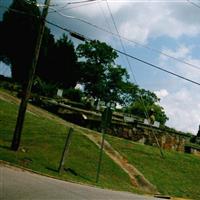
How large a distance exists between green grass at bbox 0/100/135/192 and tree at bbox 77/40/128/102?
6018 cm

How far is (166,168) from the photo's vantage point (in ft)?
96.5

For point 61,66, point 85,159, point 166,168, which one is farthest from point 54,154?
point 61,66

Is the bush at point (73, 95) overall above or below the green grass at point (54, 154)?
above

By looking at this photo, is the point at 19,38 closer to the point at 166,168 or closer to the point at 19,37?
the point at 19,37

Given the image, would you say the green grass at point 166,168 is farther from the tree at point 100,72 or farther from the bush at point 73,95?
the tree at point 100,72

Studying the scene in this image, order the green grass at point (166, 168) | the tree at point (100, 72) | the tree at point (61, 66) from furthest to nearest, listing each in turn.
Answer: the tree at point (100, 72) → the tree at point (61, 66) → the green grass at point (166, 168)

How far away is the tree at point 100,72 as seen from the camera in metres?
91.9

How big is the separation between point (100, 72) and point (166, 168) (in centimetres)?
6524

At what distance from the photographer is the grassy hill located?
21.0 m

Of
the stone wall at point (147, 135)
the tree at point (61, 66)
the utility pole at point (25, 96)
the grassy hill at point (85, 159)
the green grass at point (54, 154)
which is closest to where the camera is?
the green grass at point (54, 154)

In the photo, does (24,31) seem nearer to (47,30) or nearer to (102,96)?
(47,30)

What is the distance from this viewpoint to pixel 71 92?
2672 inches

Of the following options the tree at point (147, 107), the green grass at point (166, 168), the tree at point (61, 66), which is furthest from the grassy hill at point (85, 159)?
the tree at point (147, 107)

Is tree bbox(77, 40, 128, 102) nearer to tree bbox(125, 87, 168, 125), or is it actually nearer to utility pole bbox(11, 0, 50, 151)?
tree bbox(125, 87, 168, 125)
